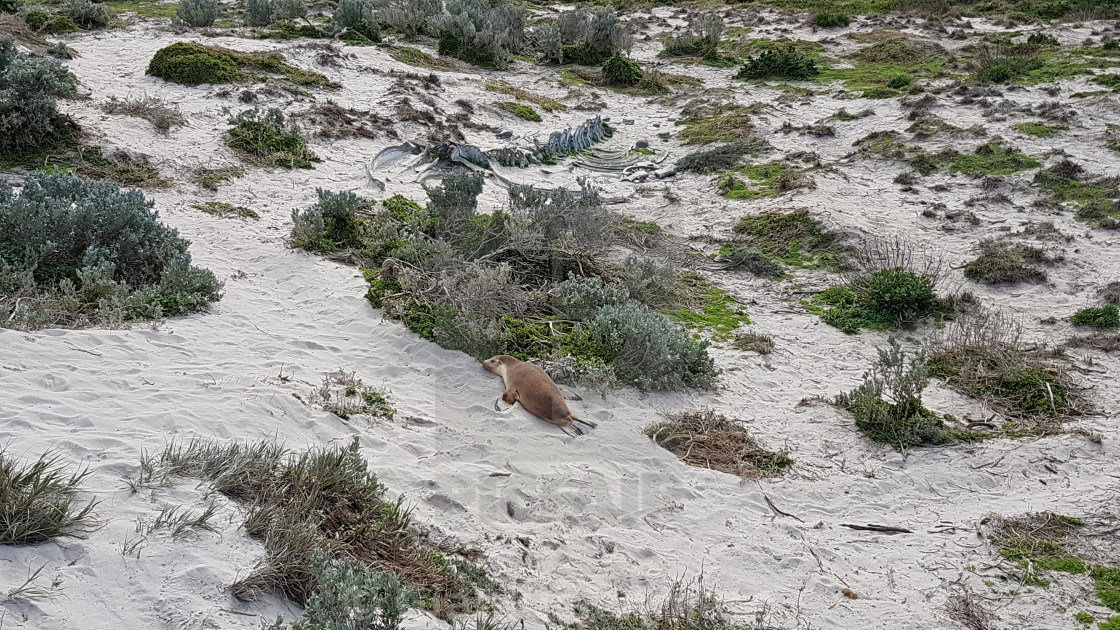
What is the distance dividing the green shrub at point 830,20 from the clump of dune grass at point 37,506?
2292cm

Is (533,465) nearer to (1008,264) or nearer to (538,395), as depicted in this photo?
(538,395)

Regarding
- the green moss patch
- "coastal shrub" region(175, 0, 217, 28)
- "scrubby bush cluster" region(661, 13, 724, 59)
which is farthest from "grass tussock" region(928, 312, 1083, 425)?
"coastal shrub" region(175, 0, 217, 28)

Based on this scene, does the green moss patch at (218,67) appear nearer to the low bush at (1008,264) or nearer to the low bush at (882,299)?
the low bush at (882,299)

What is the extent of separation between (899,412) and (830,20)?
1921 centimetres

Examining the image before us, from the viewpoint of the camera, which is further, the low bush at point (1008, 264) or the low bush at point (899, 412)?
the low bush at point (1008, 264)

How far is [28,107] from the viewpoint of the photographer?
854cm

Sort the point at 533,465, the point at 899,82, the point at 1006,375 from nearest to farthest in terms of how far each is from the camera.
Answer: the point at 533,465, the point at 1006,375, the point at 899,82

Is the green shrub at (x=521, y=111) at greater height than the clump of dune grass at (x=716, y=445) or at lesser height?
greater

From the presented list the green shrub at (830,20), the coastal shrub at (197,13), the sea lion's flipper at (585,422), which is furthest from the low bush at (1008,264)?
the coastal shrub at (197,13)

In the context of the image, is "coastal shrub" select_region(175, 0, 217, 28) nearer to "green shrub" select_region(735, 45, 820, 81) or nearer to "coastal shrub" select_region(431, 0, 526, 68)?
"coastal shrub" select_region(431, 0, 526, 68)

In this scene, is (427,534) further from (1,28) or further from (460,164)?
(1,28)

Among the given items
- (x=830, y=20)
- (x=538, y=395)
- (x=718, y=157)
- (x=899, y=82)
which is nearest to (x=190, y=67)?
(x=718, y=157)

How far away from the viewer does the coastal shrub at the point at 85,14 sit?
14.2 meters

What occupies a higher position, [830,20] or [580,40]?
[830,20]
